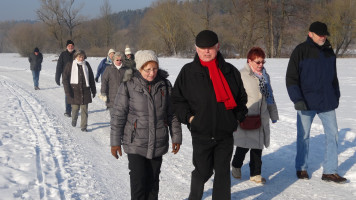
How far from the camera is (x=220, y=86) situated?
10.4ft

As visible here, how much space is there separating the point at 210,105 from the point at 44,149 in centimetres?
401

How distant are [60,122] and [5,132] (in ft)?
4.57

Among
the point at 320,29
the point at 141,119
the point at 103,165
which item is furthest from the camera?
the point at 103,165

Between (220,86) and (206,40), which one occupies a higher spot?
A: (206,40)

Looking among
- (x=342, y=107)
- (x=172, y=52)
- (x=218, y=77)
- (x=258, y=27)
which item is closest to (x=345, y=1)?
(x=258, y=27)

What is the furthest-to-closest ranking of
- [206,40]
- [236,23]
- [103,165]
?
1. [236,23]
2. [103,165]
3. [206,40]

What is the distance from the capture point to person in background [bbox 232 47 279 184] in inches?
173

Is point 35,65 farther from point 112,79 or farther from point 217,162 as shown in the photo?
point 217,162

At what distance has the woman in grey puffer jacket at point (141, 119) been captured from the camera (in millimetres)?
3369

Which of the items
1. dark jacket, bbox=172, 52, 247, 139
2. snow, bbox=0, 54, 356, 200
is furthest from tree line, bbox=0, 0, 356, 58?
dark jacket, bbox=172, 52, 247, 139

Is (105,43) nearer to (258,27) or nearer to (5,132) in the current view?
(258,27)

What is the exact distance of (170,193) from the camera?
432 centimetres

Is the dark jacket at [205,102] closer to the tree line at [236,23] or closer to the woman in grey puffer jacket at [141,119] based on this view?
the woman in grey puffer jacket at [141,119]

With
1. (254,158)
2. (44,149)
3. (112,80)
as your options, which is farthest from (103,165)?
(254,158)
